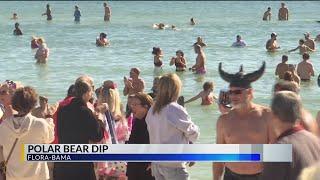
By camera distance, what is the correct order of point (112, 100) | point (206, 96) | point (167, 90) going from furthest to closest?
1. point (206, 96)
2. point (112, 100)
3. point (167, 90)

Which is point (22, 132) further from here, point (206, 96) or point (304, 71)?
point (304, 71)

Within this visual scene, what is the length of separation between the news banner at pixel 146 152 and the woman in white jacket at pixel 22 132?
0.20 feet

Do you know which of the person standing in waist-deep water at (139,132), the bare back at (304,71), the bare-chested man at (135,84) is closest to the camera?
the person standing in waist-deep water at (139,132)

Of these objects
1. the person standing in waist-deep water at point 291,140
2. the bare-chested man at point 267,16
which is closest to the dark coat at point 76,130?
the person standing in waist-deep water at point 291,140

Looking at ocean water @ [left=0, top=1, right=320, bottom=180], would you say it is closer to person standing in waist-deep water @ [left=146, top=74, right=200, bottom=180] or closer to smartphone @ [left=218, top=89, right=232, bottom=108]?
smartphone @ [left=218, top=89, right=232, bottom=108]

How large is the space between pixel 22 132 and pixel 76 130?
0.60 m

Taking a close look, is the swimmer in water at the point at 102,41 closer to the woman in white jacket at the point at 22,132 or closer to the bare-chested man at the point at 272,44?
the bare-chested man at the point at 272,44

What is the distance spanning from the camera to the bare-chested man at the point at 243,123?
5211mm

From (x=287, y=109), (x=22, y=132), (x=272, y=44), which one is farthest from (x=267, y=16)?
(x=287, y=109)

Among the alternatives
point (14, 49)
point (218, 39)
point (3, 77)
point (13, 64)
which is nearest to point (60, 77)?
point (3, 77)

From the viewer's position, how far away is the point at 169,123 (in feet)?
18.1

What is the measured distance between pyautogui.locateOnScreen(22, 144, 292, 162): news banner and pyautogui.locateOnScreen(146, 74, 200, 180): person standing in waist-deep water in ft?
0.19

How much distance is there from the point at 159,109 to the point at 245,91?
742 mm

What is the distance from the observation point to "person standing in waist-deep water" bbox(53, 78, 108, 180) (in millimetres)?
5812
